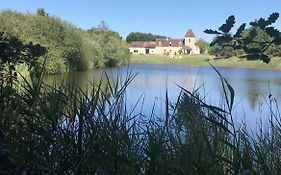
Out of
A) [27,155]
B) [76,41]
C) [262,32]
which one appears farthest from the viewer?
[76,41]

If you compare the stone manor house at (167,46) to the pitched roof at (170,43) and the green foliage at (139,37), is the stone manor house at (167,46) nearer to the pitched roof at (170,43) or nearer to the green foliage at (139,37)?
the pitched roof at (170,43)

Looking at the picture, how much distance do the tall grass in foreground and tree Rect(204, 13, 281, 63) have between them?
34 cm

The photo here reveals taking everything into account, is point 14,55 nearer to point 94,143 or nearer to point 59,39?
point 94,143

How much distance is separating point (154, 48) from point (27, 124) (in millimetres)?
98103

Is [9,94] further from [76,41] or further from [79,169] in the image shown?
[76,41]

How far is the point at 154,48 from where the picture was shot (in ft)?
328

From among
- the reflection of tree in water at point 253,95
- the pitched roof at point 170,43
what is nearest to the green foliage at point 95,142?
the reflection of tree in water at point 253,95

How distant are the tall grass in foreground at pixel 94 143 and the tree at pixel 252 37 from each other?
0.34m

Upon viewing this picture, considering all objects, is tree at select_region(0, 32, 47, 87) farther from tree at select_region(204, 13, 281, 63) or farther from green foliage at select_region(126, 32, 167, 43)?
green foliage at select_region(126, 32, 167, 43)

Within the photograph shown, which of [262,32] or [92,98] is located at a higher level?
[262,32]

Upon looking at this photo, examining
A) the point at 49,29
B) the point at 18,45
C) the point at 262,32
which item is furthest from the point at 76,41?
the point at 262,32

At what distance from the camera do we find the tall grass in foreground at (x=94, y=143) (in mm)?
2098

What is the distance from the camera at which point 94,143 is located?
2.26 m

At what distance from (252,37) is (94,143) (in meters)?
1.04
